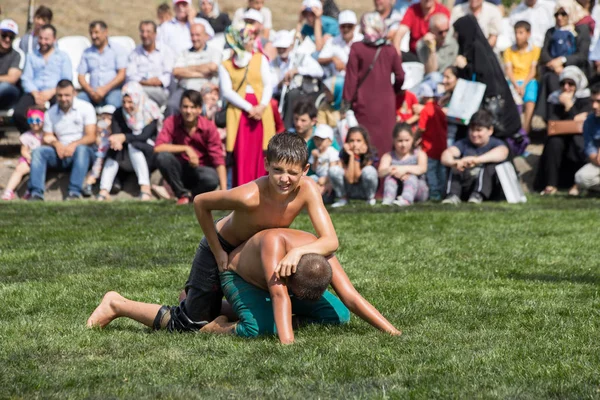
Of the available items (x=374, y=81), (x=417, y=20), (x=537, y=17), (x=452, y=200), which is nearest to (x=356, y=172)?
(x=452, y=200)

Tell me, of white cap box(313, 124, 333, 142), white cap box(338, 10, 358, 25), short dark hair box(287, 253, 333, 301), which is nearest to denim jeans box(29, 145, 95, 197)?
white cap box(313, 124, 333, 142)

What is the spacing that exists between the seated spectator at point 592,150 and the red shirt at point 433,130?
167 centimetres

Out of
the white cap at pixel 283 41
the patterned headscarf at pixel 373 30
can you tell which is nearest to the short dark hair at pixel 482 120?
the patterned headscarf at pixel 373 30

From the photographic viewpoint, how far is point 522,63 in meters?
14.4

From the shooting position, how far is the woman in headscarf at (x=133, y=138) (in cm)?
1283

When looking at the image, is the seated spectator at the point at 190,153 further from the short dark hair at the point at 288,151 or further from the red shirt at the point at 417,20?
the short dark hair at the point at 288,151

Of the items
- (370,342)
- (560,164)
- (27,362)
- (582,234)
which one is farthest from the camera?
(560,164)

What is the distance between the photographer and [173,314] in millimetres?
5895

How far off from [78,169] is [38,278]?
5364 mm

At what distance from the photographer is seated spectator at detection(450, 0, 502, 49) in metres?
14.5

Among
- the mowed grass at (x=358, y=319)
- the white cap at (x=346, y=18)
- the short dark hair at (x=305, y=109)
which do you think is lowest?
the mowed grass at (x=358, y=319)

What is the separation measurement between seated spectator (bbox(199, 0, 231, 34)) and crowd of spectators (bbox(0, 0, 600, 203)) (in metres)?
0.85

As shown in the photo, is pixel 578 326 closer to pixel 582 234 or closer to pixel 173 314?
pixel 173 314

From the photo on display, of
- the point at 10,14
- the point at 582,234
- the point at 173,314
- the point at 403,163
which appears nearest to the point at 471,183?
the point at 403,163
